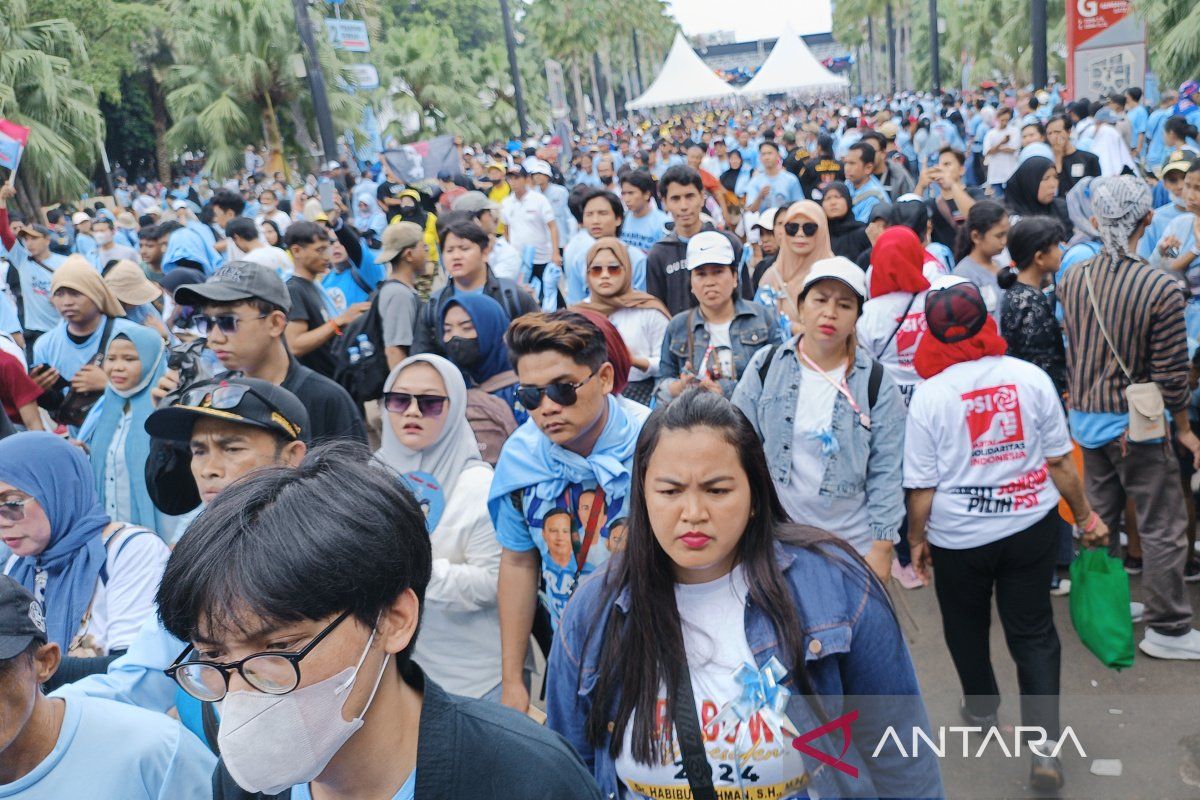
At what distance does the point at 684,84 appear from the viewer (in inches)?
1607

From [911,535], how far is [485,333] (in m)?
2.25

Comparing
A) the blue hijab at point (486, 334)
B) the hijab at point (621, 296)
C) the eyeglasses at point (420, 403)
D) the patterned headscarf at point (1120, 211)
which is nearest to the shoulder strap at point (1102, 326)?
the patterned headscarf at point (1120, 211)

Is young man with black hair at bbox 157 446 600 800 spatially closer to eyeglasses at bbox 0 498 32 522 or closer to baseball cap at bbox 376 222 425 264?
eyeglasses at bbox 0 498 32 522

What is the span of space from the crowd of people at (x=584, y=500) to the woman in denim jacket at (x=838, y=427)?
0.04 ft

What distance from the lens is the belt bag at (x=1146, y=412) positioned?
4.29 m

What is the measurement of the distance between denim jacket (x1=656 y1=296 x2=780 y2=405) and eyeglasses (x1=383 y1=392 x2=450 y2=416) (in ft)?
4.52

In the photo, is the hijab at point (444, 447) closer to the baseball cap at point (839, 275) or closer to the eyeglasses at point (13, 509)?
the eyeglasses at point (13, 509)

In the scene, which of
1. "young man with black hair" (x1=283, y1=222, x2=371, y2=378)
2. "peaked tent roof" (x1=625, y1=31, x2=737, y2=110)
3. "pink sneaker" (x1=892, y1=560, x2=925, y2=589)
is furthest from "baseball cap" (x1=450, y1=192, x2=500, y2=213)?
"peaked tent roof" (x1=625, y1=31, x2=737, y2=110)

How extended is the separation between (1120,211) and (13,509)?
4.21 metres

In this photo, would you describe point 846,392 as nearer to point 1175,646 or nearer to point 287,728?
point 1175,646

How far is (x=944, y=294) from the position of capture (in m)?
3.70

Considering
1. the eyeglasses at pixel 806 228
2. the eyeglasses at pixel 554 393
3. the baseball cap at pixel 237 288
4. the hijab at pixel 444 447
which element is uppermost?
the baseball cap at pixel 237 288

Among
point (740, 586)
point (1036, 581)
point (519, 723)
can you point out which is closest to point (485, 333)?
point (1036, 581)

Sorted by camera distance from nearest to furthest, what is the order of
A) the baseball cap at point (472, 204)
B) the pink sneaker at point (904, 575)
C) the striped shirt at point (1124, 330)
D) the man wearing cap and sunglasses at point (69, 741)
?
the man wearing cap and sunglasses at point (69, 741)
the striped shirt at point (1124, 330)
the pink sneaker at point (904, 575)
the baseball cap at point (472, 204)
